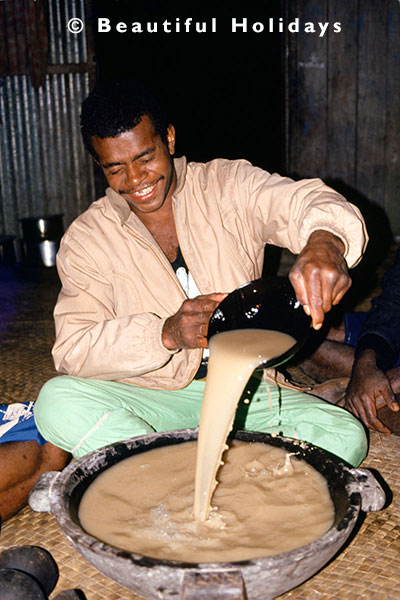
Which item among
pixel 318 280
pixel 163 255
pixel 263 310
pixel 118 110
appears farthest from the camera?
pixel 163 255

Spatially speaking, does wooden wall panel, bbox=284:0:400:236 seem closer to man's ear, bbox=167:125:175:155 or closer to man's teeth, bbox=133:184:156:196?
man's ear, bbox=167:125:175:155

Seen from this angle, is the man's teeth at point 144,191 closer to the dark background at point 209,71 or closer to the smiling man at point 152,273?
the smiling man at point 152,273

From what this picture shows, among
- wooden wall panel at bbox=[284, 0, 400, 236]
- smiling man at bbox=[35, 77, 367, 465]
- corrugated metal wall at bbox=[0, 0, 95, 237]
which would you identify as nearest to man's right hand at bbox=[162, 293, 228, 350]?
smiling man at bbox=[35, 77, 367, 465]

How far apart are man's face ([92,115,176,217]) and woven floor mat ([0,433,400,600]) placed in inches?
47.3

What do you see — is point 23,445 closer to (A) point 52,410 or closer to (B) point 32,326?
(A) point 52,410

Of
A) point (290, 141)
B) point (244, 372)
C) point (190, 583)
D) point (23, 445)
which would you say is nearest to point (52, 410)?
point (23, 445)

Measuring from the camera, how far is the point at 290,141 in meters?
5.83

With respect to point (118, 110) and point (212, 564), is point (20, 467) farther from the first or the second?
point (118, 110)

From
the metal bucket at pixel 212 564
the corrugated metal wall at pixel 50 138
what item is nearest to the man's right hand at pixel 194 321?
the metal bucket at pixel 212 564

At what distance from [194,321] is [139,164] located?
67 cm

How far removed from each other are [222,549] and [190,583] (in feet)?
0.68

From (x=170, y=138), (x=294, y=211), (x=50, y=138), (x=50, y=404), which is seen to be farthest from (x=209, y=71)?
(x=50, y=404)

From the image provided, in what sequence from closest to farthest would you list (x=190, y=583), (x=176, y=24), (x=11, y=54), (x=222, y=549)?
1. (x=190, y=583)
2. (x=222, y=549)
3. (x=11, y=54)
4. (x=176, y=24)

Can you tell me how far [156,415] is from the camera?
7.06ft
